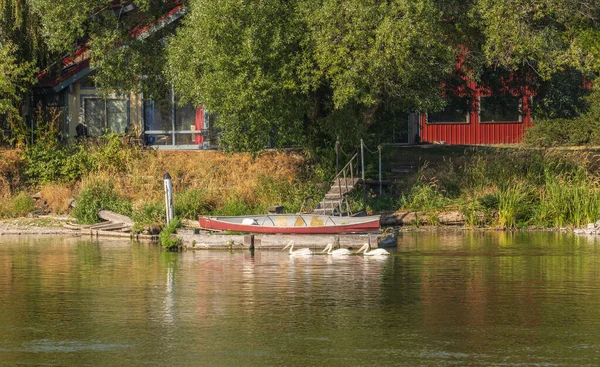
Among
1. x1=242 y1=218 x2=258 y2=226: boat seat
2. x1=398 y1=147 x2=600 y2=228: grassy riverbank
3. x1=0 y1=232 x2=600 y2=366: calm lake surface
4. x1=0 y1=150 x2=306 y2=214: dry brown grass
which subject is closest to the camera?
x1=0 y1=232 x2=600 y2=366: calm lake surface

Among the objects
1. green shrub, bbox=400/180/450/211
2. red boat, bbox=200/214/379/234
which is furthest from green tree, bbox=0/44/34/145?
green shrub, bbox=400/180/450/211

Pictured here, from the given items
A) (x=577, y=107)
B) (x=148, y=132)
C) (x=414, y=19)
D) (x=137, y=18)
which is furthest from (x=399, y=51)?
(x=577, y=107)

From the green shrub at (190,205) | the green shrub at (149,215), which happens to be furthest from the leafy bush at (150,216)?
the green shrub at (190,205)

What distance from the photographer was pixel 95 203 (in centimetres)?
3603

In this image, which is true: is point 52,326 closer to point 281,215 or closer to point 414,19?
point 281,215

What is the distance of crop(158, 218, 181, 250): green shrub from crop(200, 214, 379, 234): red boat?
1170mm

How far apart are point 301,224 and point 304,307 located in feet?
33.5

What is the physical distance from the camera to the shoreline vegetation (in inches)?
1357

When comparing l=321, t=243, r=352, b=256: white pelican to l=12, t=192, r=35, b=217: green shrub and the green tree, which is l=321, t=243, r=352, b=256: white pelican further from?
the green tree

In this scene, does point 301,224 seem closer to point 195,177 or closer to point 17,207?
point 195,177

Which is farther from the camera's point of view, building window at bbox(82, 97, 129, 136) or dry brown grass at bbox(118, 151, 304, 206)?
building window at bbox(82, 97, 129, 136)

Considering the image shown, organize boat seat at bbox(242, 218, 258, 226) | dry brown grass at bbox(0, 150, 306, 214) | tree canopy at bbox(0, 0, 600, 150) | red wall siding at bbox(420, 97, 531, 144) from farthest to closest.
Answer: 1. red wall siding at bbox(420, 97, 531, 144)
2. dry brown grass at bbox(0, 150, 306, 214)
3. tree canopy at bbox(0, 0, 600, 150)
4. boat seat at bbox(242, 218, 258, 226)

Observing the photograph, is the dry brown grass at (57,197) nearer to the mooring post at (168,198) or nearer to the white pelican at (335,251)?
the mooring post at (168,198)

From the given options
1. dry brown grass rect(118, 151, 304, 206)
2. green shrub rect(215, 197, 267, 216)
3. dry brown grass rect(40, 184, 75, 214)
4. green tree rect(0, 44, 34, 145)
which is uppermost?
green tree rect(0, 44, 34, 145)
